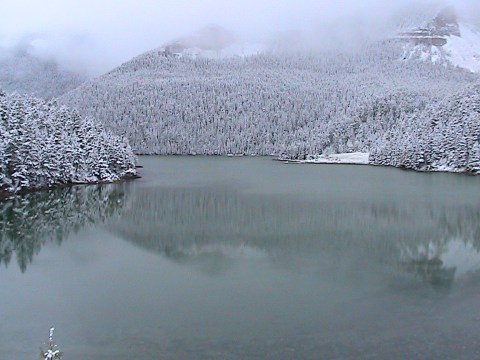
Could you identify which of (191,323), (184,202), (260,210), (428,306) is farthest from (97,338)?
(184,202)

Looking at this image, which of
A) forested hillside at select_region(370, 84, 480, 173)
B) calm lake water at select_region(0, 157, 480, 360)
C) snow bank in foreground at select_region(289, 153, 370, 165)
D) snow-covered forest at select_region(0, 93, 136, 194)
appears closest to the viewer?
calm lake water at select_region(0, 157, 480, 360)

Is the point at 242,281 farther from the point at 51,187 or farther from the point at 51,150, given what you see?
the point at 51,187

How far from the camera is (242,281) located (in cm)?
2323

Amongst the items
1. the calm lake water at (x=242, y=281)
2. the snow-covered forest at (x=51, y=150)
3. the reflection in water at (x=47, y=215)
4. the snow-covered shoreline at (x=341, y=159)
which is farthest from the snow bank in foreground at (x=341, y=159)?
the calm lake water at (x=242, y=281)

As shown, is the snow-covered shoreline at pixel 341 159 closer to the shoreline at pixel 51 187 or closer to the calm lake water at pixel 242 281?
the shoreline at pixel 51 187

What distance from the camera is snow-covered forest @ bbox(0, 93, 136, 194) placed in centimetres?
5447

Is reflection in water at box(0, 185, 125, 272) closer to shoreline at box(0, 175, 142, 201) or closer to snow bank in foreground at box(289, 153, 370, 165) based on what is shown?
shoreline at box(0, 175, 142, 201)

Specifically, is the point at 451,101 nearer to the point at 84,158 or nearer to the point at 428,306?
→ the point at 84,158

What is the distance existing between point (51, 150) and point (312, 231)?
37.3 meters

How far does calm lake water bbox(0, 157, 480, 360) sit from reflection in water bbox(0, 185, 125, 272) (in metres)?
0.17

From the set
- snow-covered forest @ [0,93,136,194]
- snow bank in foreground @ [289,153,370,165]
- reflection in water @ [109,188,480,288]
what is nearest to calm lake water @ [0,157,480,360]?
reflection in water @ [109,188,480,288]

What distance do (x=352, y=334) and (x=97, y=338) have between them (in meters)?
8.25

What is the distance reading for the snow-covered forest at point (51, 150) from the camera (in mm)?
54469

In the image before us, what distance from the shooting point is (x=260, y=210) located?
44625 mm
